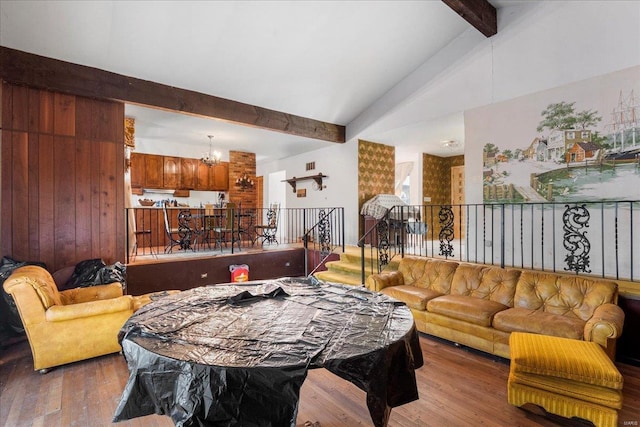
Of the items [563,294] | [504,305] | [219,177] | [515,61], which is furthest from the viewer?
[219,177]

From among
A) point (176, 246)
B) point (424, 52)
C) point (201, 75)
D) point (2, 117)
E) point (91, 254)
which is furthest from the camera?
point (176, 246)

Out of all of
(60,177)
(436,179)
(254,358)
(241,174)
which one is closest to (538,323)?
(254,358)

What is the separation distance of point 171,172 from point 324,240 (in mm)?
4662

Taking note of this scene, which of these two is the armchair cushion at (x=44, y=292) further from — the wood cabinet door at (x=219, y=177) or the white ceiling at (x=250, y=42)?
the wood cabinet door at (x=219, y=177)

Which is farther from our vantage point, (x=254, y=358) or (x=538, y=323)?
(x=538, y=323)

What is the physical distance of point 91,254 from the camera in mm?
4340

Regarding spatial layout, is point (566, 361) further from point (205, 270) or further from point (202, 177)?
point (202, 177)

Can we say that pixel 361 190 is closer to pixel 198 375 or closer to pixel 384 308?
pixel 384 308

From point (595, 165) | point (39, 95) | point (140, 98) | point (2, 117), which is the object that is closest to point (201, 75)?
point (140, 98)

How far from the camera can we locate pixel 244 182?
9094 millimetres

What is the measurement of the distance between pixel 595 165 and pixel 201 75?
18.1 ft

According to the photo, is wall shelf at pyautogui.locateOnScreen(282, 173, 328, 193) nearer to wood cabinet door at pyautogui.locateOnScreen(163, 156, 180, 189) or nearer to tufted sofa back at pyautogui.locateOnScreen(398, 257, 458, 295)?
wood cabinet door at pyautogui.locateOnScreen(163, 156, 180, 189)

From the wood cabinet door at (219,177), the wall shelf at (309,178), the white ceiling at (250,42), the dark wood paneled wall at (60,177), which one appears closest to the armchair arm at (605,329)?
the white ceiling at (250,42)

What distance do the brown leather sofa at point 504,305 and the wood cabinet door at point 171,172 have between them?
6.51 meters
